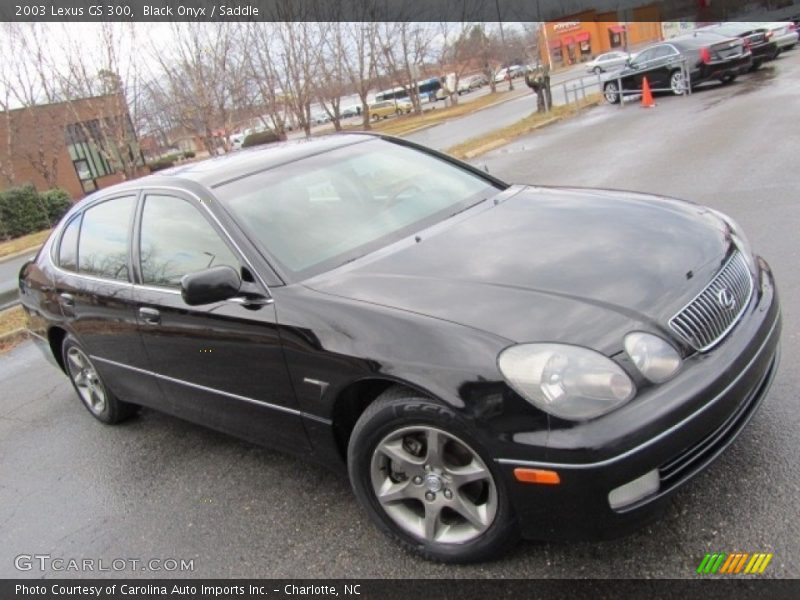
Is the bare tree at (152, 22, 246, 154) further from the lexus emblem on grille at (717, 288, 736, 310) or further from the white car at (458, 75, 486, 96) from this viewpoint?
the white car at (458, 75, 486, 96)

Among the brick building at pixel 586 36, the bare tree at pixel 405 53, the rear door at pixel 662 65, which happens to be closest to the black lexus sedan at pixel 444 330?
the rear door at pixel 662 65

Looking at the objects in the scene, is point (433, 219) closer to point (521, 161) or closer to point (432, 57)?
point (521, 161)

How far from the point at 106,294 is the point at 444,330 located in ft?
8.29

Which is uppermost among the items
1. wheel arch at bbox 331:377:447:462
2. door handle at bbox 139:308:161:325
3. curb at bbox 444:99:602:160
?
door handle at bbox 139:308:161:325

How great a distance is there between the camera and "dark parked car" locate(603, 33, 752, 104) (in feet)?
61.4

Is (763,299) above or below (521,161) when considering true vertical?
above

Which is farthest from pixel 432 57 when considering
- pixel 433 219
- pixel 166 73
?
pixel 433 219

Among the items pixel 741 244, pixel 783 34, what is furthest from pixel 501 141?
A: pixel 741 244

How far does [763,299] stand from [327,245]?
200 cm

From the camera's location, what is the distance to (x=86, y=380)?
4871mm

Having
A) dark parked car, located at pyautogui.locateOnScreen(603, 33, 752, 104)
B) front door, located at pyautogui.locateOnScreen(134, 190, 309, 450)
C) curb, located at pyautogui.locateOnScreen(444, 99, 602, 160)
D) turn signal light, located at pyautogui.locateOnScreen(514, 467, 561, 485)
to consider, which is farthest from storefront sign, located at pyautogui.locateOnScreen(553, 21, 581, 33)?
turn signal light, located at pyautogui.locateOnScreen(514, 467, 561, 485)

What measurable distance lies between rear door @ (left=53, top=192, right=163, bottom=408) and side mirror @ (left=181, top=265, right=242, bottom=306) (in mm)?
1031

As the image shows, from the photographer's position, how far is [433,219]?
11.9 ft

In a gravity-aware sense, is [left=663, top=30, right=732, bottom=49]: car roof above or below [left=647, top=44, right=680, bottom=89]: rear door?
above
